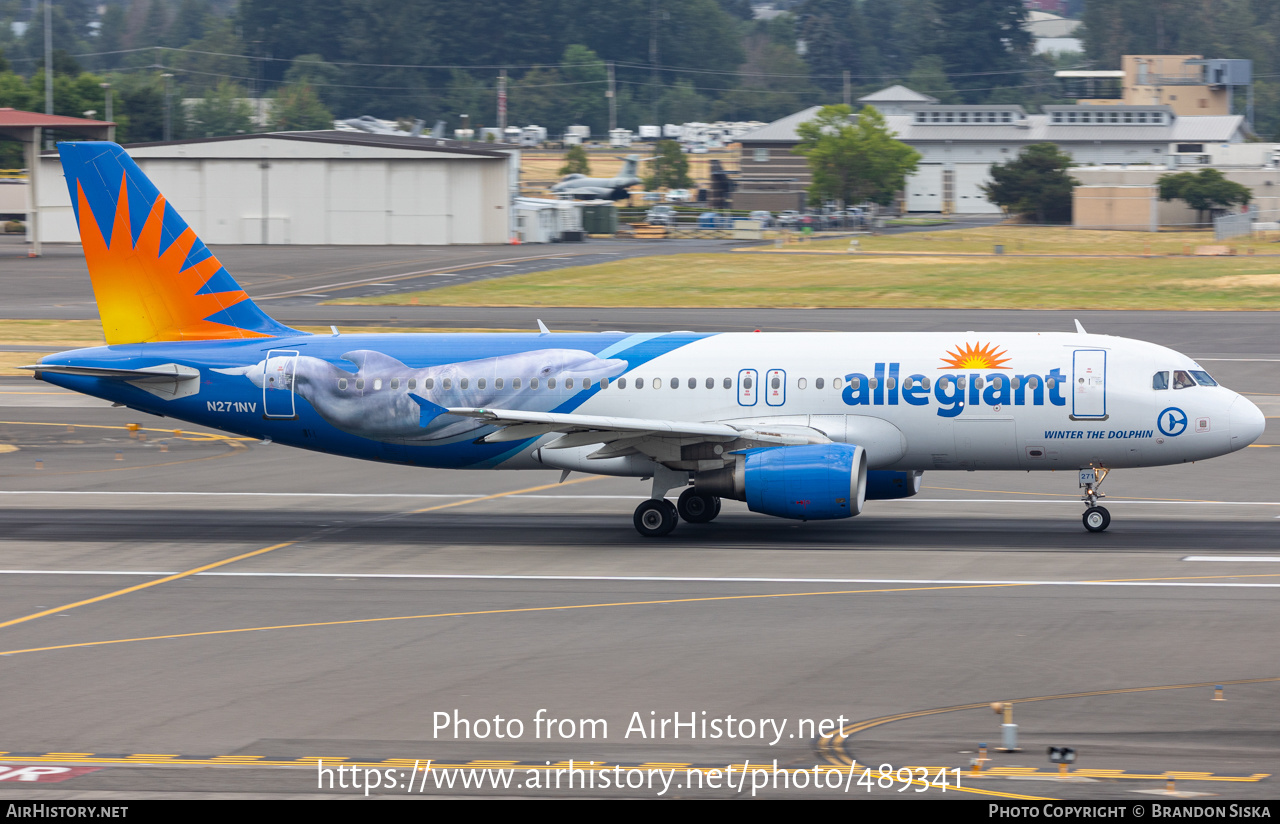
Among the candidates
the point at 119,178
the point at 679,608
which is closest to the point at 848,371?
the point at 679,608

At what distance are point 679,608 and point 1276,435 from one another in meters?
26.5

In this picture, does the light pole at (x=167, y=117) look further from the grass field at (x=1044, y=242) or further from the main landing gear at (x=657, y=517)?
the main landing gear at (x=657, y=517)

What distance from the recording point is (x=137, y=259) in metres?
33.0

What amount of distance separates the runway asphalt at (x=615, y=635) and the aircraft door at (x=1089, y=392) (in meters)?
2.59

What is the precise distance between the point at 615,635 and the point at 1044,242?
345 feet

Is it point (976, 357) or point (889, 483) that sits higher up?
point (976, 357)

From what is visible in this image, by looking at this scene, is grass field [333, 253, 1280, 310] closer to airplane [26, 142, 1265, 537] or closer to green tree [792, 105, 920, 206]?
airplane [26, 142, 1265, 537]

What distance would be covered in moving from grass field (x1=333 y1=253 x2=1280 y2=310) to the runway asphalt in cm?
4254

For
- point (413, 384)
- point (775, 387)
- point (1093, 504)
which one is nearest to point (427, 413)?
point (413, 384)

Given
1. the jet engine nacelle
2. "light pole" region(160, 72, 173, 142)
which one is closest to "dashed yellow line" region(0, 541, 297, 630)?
the jet engine nacelle

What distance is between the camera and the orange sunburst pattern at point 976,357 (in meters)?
30.6

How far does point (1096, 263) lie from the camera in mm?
98500

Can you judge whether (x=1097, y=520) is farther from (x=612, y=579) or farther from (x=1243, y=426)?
(x=612, y=579)

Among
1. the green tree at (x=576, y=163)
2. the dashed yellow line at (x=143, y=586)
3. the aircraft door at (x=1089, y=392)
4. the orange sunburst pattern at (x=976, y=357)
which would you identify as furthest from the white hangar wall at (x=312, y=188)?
the aircraft door at (x=1089, y=392)
